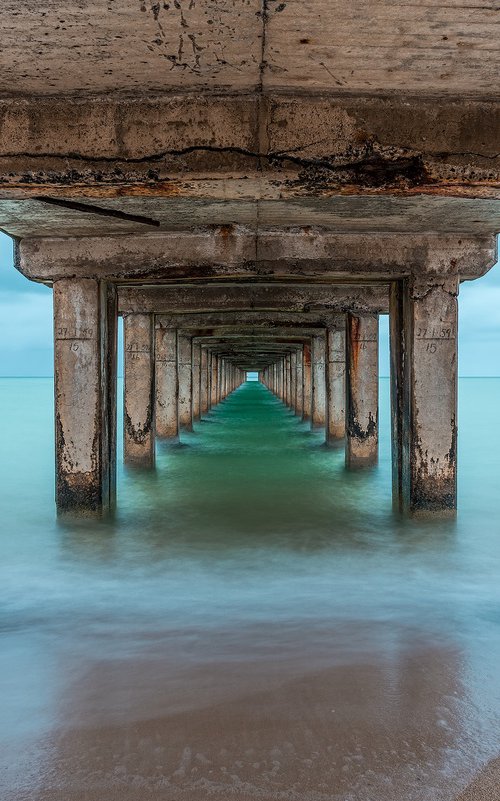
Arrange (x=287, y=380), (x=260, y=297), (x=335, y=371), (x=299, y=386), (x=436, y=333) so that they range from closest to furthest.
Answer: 1. (x=436, y=333)
2. (x=260, y=297)
3. (x=335, y=371)
4. (x=299, y=386)
5. (x=287, y=380)

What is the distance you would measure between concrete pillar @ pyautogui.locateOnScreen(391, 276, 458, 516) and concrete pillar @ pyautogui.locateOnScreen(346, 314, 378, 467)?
3520mm

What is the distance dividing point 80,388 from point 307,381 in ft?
47.2

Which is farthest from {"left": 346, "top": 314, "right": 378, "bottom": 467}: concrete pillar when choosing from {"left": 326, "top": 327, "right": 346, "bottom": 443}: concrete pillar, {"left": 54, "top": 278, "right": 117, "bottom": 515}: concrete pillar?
{"left": 54, "top": 278, "right": 117, "bottom": 515}: concrete pillar

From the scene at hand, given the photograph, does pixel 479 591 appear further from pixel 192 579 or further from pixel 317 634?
pixel 192 579

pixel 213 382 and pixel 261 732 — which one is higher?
pixel 213 382

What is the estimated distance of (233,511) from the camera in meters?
8.36

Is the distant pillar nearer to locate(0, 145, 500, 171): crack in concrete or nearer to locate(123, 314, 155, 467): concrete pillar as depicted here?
locate(123, 314, 155, 467): concrete pillar

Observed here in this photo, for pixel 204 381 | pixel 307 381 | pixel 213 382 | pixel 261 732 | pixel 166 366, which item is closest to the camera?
pixel 261 732

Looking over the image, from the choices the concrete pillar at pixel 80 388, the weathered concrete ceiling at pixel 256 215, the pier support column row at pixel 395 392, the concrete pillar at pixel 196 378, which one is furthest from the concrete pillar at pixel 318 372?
the weathered concrete ceiling at pixel 256 215

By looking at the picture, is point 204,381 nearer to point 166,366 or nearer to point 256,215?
point 166,366

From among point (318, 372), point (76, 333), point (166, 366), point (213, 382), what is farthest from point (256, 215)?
point (213, 382)

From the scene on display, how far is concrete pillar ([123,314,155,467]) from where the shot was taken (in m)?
11.1

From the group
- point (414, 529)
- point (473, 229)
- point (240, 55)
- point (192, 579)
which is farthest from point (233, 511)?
point (240, 55)

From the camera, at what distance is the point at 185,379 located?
17844mm
